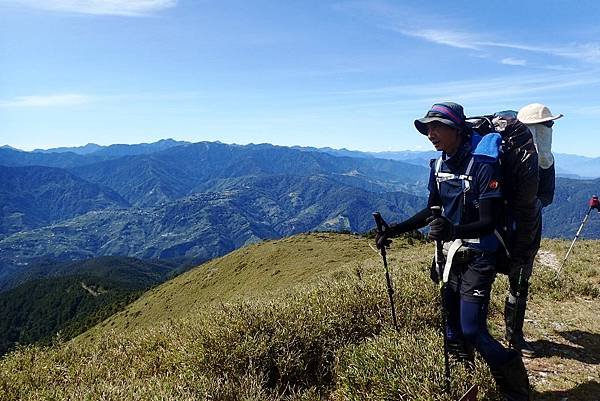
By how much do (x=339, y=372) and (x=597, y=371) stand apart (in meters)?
4.05

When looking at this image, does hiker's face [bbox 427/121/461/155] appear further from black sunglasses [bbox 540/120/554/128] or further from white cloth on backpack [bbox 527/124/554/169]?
black sunglasses [bbox 540/120/554/128]

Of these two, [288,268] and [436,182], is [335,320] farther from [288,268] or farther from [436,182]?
[288,268]

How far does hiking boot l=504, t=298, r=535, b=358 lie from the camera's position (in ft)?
22.0

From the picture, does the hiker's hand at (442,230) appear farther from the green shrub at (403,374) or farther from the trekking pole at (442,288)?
the green shrub at (403,374)

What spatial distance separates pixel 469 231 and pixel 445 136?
3.65 feet

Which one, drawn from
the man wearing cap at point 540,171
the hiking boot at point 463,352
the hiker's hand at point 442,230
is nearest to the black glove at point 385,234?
the hiker's hand at point 442,230

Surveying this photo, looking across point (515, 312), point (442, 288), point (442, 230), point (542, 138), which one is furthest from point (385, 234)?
point (515, 312)

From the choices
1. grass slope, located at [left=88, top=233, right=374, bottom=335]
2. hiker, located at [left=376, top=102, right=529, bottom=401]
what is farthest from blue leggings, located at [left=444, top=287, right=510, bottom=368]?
grass slope, located at [left=88, top=233, right=374, bottom=335]

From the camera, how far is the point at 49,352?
7973 millimetres

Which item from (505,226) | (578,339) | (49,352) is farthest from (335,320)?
(49,352)

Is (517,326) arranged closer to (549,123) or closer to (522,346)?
(522,346)

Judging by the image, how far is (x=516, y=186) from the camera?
4.69 meters

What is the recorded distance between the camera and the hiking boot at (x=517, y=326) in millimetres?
6715

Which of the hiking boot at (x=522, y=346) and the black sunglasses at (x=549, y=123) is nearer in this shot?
the black sunglasses at (x=549, y=123)
